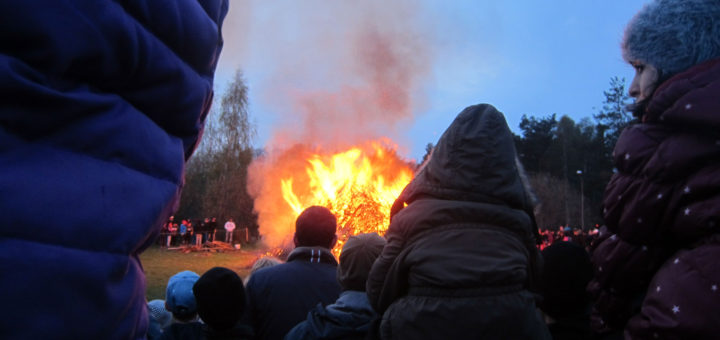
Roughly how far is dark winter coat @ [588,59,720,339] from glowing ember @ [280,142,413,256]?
6.77m

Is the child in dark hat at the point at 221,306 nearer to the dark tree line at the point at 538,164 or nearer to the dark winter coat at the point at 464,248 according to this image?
the dark winter coat at the point at 464,248

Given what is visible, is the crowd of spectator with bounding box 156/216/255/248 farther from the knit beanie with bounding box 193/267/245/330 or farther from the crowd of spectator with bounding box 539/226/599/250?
the knit beanie with bounding box 193/267/245/330

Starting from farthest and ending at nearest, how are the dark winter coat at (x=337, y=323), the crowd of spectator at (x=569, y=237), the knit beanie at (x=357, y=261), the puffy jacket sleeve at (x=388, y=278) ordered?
the crowd of spectator at (x=569, y=237), the knit beanie at (x=357, y=261), the dark winter coat at (x=337, y=323), the puffy jacket sleeve at (x=388, y=278)

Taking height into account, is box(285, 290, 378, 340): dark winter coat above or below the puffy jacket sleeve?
below

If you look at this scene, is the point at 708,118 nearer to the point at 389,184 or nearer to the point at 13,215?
the point at 13,215

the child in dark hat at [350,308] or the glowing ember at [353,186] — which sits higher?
the glowing ember at [353,186]

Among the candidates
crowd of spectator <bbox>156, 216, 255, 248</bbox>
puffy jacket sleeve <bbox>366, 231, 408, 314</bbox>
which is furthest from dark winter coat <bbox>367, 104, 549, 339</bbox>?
crowd of spectator <bbox>156, 216, 255, 248</bbox>

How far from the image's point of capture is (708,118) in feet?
6.14

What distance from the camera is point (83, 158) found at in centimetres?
89

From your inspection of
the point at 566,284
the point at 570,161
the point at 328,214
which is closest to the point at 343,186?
the point at 328,214

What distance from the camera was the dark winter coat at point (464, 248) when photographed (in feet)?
7.32

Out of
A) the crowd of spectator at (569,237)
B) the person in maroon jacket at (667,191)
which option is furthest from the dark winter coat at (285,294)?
the crowd of spectator at (569,237)

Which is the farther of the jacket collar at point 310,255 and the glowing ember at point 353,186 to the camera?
the glowing ember at point 353,186

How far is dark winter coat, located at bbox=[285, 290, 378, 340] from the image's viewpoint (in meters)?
3.05
